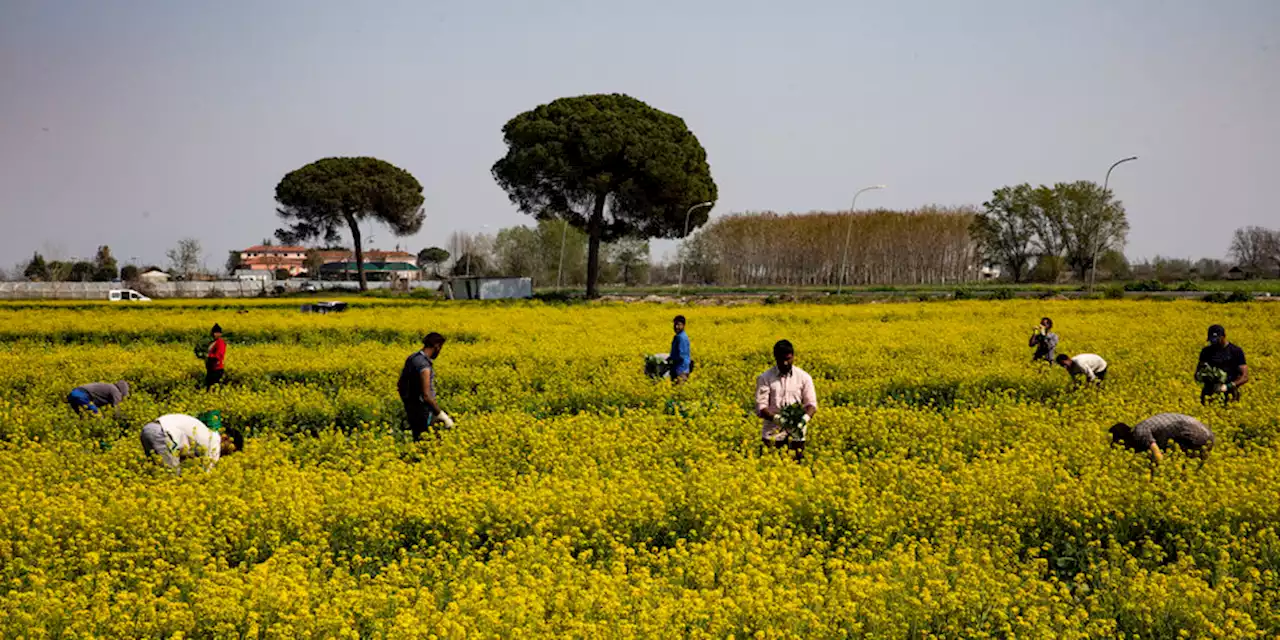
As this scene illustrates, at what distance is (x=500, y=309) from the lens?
1626 inches

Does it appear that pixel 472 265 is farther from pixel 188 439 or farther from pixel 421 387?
pixel 188 439

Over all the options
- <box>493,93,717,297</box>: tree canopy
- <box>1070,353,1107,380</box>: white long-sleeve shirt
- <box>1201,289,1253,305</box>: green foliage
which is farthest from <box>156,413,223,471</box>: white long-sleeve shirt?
<box>493,93,717,297</box>: tree canopy

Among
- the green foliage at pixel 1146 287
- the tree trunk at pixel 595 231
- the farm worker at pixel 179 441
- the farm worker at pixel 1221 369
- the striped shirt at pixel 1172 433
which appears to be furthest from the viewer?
the tree trunk at pixel 595 231

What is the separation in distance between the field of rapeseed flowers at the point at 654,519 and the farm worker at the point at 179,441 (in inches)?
12.9

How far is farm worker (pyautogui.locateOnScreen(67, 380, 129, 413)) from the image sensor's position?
1347 centimetres

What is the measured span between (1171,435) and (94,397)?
43.6 feet

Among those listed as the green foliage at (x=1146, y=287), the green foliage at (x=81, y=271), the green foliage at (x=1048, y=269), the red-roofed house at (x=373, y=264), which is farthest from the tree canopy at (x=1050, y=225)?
the green foliage at (x=81, y=271)

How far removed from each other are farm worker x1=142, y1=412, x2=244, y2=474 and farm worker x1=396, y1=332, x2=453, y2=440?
2.06 m

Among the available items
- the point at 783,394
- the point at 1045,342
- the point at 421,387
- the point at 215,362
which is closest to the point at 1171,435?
the point at 783,394

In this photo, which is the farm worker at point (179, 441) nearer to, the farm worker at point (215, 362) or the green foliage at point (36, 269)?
the farm worker at point (215, 362)

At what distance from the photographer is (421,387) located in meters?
11.3

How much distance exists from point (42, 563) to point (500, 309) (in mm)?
33998

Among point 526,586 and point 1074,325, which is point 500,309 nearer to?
point 1074,325

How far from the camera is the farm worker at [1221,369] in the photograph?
13.1m
